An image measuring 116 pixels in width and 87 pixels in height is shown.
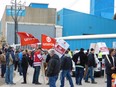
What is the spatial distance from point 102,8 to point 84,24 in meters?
16.9

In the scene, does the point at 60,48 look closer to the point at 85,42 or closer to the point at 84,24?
the point at 85,42

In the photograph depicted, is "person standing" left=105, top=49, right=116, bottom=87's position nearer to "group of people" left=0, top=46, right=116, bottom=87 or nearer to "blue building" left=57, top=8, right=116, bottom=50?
"group of people" left=0, top=46, right=116, bottom=87

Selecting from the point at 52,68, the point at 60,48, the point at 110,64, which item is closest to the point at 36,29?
the point at 60,48

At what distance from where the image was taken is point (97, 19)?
6391 cm

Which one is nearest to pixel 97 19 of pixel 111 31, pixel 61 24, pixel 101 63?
pixel 111 31

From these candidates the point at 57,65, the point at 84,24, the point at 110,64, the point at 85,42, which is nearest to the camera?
the point at 110,64

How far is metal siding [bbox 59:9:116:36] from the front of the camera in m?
63.2

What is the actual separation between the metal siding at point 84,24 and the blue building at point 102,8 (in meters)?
13.1

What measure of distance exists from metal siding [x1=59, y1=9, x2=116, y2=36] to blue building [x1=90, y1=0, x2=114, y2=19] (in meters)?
13.1

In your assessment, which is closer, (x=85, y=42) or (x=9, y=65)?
(x=9, y=65)

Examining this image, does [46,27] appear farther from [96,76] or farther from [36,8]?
[96,76]

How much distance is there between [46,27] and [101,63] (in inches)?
1999

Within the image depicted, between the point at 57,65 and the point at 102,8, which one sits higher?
the point at 102,8

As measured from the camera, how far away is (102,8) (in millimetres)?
80125
